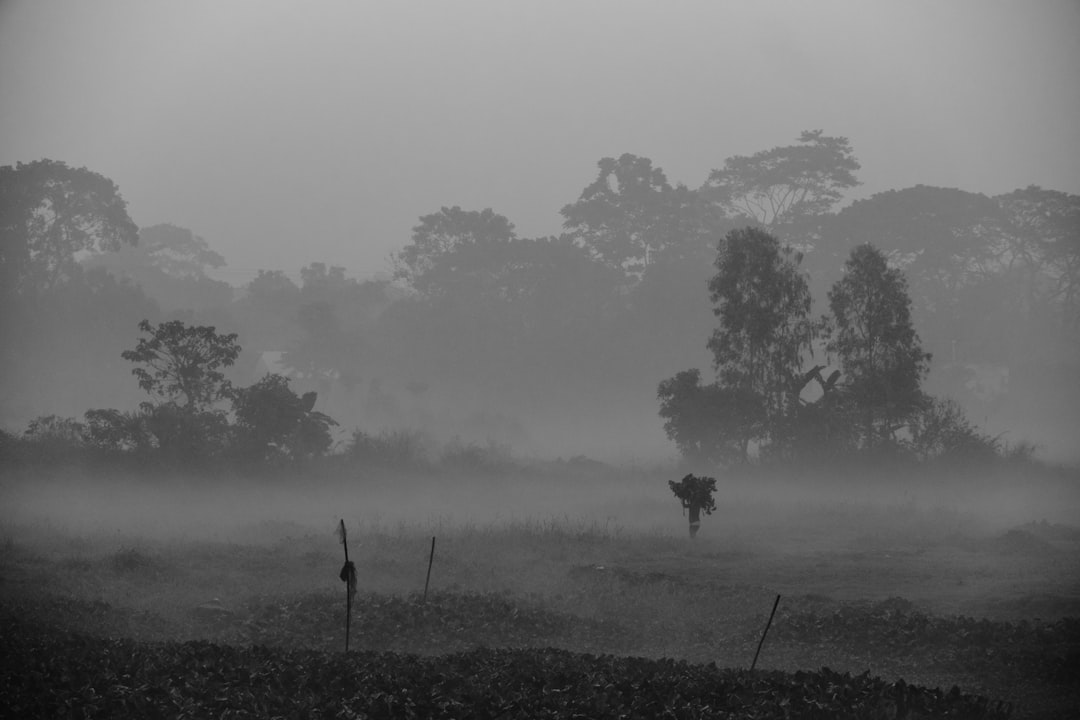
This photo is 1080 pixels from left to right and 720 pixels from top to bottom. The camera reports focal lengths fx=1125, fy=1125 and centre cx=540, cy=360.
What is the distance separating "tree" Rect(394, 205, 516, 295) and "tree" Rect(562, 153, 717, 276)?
745 cm

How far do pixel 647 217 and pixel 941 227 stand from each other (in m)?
21.1

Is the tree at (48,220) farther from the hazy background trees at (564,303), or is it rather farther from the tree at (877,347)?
the tree at (877,347)

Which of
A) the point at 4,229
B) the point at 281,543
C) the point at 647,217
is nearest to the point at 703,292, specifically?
the point at 647,217

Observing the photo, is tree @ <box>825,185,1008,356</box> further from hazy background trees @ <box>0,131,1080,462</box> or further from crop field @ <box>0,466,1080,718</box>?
crop field @ <box>0,466,1080,718</box>

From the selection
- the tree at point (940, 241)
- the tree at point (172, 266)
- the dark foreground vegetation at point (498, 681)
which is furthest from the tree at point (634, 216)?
the dark foreground vegetation at point (498, 681)

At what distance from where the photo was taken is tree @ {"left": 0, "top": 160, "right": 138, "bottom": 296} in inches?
2432

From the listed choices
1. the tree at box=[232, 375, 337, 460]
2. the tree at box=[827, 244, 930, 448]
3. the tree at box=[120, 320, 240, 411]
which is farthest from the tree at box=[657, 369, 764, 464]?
the tree at box=[120, 320, 240, 411]

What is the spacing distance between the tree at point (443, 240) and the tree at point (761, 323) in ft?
114

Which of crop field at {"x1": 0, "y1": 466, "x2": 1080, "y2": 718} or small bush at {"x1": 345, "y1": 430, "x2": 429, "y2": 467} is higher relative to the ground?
small bush at {"x1": 345, "y1": 430, "x2": 429, "y2": 467}

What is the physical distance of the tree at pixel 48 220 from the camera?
2432 inches

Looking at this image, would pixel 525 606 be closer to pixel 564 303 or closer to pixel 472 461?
pixel 472 461

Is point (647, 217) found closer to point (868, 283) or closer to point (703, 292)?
point (703, 292)

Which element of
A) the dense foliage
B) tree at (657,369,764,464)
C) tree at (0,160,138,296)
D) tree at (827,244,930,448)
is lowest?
the dense foliage

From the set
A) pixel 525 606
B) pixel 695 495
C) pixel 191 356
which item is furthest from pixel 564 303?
pixel 525 606
